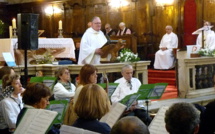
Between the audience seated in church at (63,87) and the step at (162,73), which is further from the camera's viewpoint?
the step at (162,73)

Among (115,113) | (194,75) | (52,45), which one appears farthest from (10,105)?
(52,45)

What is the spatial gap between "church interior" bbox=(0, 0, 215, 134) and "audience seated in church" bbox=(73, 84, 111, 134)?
2.44 m

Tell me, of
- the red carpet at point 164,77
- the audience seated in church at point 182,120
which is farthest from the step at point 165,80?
the audience seated in church at point 182,120

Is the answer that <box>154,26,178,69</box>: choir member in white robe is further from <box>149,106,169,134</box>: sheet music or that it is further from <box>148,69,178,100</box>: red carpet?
<box>149,106,169,134</box>: sheet music

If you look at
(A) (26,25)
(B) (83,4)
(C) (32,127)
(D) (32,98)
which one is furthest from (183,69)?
(B) (83,4)

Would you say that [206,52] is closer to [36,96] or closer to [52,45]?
[52,45]

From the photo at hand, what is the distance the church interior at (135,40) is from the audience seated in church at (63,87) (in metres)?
0.19

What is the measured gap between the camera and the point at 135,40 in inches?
529

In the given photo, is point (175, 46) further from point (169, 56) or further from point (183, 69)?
point (183, 69)

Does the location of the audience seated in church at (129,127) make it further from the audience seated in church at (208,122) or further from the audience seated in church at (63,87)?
the audience seated in church at (63,87)

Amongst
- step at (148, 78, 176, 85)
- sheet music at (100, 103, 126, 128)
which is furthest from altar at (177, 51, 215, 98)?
sheet music at (100, 103, 126, 128)

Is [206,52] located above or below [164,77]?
above

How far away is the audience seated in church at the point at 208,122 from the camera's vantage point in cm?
381

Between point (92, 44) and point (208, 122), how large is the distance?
480 cm
